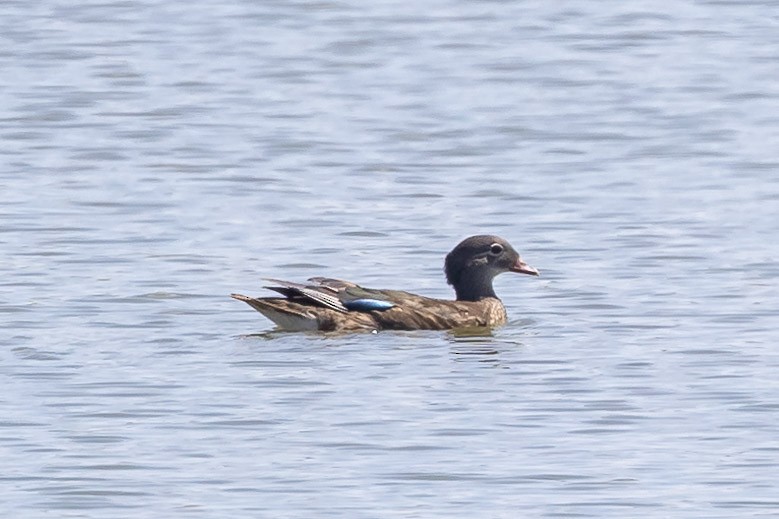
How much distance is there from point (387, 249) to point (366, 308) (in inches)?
90.3

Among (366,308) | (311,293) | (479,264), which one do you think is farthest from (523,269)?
(311,293)

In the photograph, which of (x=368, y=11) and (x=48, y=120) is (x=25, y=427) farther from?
(x=368, y=11)

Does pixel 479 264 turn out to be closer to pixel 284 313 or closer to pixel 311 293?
pixel 311 293

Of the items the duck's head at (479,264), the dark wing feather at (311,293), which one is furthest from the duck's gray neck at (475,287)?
the dark wing feather at (311,293)

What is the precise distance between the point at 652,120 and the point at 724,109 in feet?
4.03

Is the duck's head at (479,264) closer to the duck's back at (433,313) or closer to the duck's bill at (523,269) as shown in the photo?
the duck's bill at (523,269)

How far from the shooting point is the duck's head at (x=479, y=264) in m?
18.6

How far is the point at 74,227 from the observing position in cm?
2058

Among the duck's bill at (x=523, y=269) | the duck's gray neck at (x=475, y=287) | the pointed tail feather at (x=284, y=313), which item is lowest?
the duck's gray neck at (x=475, y=287)

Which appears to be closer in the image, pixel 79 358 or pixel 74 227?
pixel 79 358

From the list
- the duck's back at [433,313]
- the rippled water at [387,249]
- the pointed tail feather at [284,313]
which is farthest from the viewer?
the duck's back at [433,313]

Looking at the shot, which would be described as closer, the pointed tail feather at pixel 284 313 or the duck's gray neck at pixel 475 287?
the pointed tail feather at pixel 284 313

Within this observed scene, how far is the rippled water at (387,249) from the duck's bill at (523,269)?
269 millimetres

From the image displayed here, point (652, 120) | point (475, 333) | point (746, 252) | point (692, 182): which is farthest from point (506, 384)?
point (652, 120)
